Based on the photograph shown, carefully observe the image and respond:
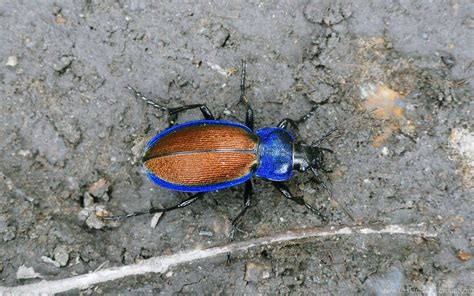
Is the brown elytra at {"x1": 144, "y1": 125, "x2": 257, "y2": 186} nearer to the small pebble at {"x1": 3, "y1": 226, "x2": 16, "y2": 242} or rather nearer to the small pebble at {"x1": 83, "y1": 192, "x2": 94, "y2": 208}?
the small pebble at {"x1": 83, "y1": 192, "x2": 94, "y2": 208}

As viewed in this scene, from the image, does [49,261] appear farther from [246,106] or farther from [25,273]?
[246,106]

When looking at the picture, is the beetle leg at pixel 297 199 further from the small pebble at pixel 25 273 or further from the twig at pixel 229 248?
the small pebble at pixel 25 273

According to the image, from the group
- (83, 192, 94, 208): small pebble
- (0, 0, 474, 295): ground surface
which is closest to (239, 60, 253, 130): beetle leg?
(0, 0, 474, 295): ground surface

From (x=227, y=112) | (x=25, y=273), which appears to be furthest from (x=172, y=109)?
(x=25, y=273)

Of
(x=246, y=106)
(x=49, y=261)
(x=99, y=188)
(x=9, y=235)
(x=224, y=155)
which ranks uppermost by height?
(x=246, y=106)

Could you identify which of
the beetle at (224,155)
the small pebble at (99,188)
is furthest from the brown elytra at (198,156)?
the small pebble at (99,188)

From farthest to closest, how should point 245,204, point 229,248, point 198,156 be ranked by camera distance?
point 245,204 → point 229,248 → point 198,156

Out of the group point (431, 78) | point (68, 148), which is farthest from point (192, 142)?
point (431, 78)

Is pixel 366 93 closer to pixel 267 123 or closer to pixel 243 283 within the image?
pixel 267 123
